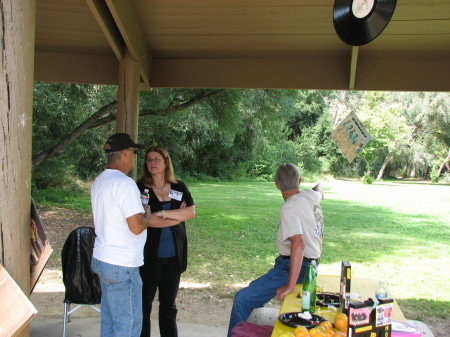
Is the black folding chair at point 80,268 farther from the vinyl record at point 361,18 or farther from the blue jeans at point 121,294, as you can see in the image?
the vinyl record at point 361,18

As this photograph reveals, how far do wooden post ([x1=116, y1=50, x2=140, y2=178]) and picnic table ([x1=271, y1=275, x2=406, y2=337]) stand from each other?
189 cm

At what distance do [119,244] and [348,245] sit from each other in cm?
783

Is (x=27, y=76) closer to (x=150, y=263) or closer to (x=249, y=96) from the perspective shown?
(x=150, y=263)

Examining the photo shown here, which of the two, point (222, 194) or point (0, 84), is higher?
point (0, 84)

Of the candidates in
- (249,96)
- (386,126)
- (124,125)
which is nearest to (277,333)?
(124,125)

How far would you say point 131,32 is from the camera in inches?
149

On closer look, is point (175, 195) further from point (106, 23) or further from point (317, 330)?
point (317, 330)

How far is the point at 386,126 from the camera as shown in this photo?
40188 mm


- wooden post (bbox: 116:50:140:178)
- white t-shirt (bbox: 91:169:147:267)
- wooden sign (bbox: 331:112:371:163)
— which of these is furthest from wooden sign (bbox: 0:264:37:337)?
wooden sign (bbox: 331:112:371:163)

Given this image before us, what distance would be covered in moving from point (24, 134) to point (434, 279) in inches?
277

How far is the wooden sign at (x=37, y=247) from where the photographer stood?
2.36 meters

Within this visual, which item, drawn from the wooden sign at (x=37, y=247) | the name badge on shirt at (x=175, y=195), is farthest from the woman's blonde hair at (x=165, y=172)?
the wooden sign at (x=37, y=247)

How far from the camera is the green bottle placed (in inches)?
105

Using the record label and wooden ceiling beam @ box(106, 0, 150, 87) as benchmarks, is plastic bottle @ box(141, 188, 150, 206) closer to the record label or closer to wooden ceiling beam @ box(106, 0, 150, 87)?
wooden ceiling beam @ box(106, 0, 150, 87)
